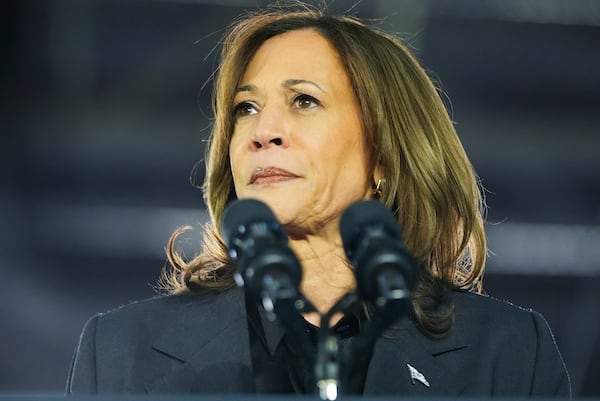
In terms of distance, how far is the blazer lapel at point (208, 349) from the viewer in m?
2.57

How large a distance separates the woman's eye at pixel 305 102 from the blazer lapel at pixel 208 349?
1.37ft

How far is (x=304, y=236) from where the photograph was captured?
9.36ft

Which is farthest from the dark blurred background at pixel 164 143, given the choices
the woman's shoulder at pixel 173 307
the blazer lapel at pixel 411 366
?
the blazer lapel at pixel 411 366

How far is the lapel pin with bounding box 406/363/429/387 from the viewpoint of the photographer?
2621 mm

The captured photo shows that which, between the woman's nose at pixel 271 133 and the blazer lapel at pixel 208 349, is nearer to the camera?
the blazer lapel at pixel 208 349

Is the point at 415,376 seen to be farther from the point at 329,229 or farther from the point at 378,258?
the point at 378,258

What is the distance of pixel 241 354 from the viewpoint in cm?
262

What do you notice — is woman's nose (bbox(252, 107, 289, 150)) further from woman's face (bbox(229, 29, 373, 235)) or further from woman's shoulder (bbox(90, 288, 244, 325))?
woman's shoulder (bbox(90, 288, 244, 325))

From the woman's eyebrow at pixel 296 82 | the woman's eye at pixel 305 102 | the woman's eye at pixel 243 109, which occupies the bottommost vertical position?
the woman's eye at pixel 243 109

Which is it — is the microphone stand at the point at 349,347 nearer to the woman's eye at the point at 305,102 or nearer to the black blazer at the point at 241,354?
the black blazer at the point at 241,354

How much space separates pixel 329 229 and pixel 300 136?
22 cm

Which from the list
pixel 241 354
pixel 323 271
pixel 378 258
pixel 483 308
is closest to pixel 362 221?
pixel 378 258

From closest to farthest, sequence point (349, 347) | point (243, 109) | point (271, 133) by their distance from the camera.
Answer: point (349, 347) → point (271, 133) → point (243, 109)

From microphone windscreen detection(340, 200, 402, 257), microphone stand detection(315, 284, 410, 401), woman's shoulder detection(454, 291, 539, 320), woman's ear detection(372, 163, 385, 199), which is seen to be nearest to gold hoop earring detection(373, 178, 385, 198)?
woman's ear detection(372, 163, 385, 199)
